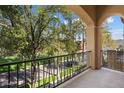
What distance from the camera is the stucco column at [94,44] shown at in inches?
237

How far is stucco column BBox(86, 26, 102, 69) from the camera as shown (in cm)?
601

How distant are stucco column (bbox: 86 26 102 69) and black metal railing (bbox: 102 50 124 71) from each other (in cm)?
63

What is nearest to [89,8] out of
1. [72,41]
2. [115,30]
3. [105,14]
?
[105,14]

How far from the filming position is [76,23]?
10234 millimetres

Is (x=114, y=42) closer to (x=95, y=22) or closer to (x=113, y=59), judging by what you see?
(x=113, y=59)

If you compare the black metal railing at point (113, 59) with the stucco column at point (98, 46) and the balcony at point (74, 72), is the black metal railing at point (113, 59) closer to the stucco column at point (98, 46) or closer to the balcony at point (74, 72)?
the balcony at point (74, 72)

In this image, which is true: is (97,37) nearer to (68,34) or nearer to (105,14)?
(105,14)

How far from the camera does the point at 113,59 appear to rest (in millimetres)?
6812

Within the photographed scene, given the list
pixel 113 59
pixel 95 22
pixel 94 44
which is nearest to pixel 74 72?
pixel 94 44

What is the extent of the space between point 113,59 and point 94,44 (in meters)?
1.30
